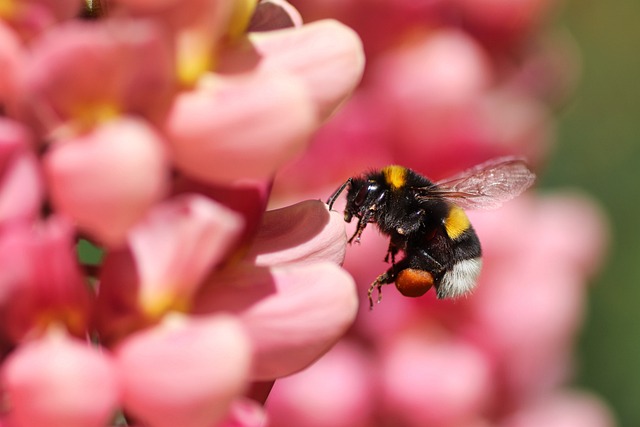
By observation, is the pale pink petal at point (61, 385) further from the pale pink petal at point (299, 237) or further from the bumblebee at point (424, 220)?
the bumblebee at point (424, 220)

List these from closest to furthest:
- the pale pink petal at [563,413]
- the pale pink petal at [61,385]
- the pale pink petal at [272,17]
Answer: the pale pink petal at [61,385] → the pale pink petal at [272,17] → the pale pink petal at [563,413]

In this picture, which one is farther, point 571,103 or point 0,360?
point 571,103

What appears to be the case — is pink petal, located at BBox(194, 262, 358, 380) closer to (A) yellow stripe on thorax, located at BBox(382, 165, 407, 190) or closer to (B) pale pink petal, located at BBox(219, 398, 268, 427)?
(B) pale pink petal, located at BBox(219, 398, 268, 427)

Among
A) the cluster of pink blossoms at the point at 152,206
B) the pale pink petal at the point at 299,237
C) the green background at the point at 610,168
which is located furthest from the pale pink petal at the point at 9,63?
the green background at the point at 610,168

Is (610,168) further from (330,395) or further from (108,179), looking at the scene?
(108,179)

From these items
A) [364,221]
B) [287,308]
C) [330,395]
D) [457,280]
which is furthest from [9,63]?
[330,395]

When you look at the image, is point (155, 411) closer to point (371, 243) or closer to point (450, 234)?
point (450, 234)

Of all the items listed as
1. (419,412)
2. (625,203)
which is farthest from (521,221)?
(625,203)
